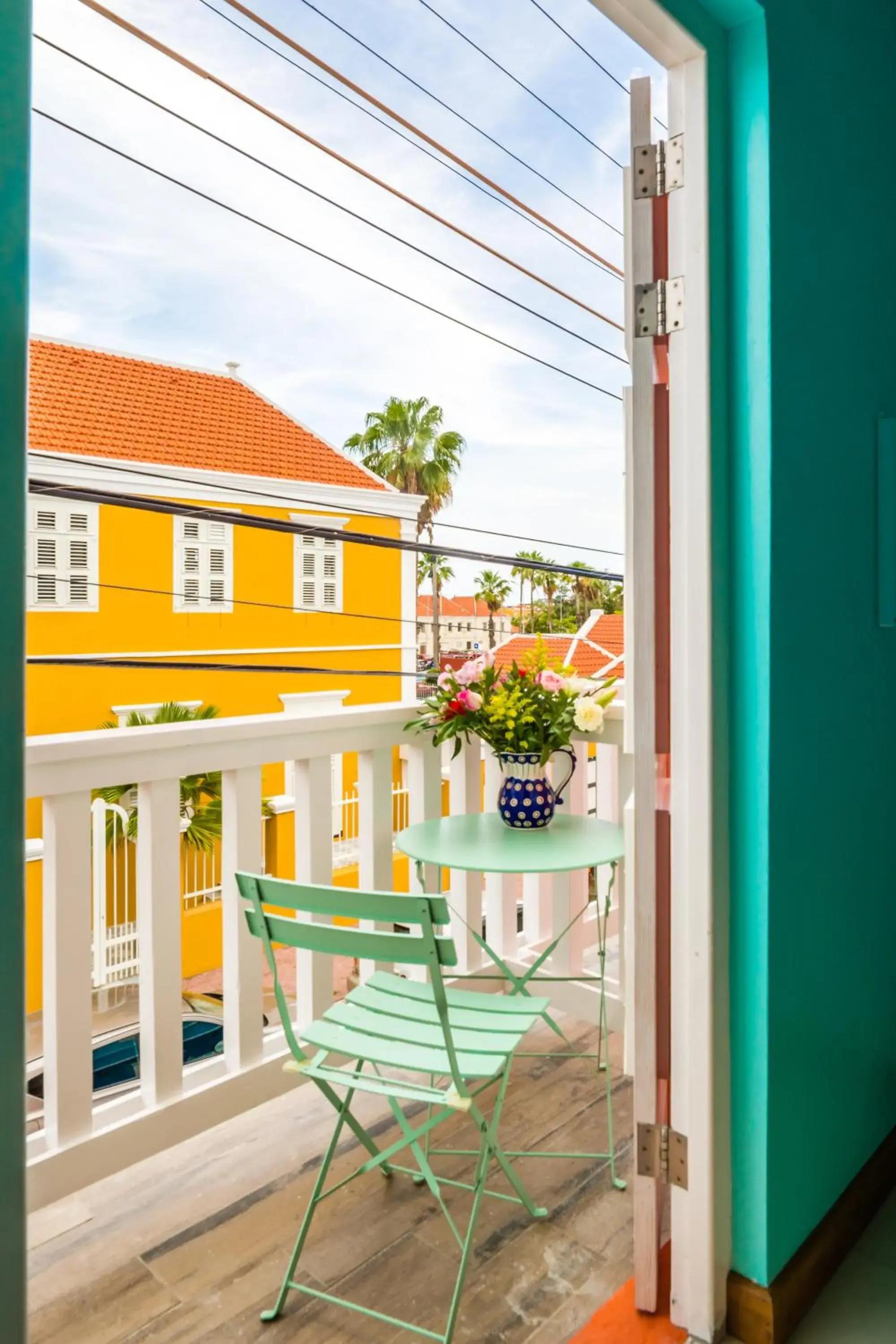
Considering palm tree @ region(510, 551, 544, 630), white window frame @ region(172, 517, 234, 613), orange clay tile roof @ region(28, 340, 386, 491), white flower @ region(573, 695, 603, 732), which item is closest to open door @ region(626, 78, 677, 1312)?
white flower @ region(573, 695, 603, 732)

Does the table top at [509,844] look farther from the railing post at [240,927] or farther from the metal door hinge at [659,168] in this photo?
the metal door hinge at [659,168]

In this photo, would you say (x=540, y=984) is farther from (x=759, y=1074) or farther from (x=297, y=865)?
(x=759, y=1074)

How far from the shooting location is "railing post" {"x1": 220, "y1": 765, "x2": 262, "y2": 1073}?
210cm

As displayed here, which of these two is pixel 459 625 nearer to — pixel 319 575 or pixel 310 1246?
pixel 310 1246

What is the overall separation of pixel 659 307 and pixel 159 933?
62.9 inches

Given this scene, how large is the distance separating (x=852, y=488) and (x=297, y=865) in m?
1.51

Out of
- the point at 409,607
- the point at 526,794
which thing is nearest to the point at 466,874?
the point at 526,794

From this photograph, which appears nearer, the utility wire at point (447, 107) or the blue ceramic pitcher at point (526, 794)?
the blue ceramic pitcher at point (526, 794)

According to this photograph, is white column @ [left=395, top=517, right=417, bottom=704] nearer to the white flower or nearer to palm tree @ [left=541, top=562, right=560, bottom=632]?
palm tree @ [left=541, top=562, right=560, bottom=632]

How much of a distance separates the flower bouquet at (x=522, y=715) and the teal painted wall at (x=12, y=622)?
1.64m

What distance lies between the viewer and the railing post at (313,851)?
223 centimetres

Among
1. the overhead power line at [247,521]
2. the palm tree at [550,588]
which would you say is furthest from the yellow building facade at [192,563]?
the overhead power line at [247,521]

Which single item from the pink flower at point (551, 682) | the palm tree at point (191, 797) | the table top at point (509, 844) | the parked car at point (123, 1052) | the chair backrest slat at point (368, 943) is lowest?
the parked car at point (123, 1052)

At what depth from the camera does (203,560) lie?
36.6 ft
